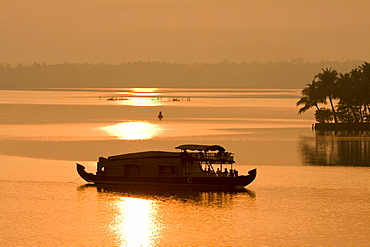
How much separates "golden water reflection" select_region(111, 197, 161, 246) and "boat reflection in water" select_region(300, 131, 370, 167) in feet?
127

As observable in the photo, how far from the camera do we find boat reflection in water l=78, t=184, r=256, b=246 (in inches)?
2169

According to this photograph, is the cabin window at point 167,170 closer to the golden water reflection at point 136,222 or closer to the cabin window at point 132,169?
the cabin window at point 132,169

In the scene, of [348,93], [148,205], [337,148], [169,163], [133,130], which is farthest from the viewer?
[133,130]

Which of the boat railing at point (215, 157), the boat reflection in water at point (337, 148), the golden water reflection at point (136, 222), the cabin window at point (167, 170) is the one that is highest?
the boat reflection in water at point (337, 148)

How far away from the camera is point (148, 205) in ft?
220

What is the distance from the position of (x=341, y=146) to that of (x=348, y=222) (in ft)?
215

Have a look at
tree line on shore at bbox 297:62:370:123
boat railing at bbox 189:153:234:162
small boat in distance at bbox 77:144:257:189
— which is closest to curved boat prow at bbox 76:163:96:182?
small boat in distance at bbox 77:144:257:189

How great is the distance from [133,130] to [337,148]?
60684 mm

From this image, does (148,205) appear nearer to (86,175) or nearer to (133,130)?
(86,175)

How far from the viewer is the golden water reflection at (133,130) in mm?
146900

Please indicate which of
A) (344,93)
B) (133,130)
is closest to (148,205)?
(344,93)

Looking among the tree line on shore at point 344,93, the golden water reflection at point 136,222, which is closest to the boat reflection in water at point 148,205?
the golden water reflection at point 136,222

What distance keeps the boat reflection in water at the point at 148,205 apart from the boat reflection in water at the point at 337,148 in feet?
100

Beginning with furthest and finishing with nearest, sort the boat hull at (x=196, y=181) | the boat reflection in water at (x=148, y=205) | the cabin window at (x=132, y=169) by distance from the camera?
the cabin window at (x=132, y=169)
the boat hull at (x=196, y=181)
the boat reflection in water at (x=148, y=205)
